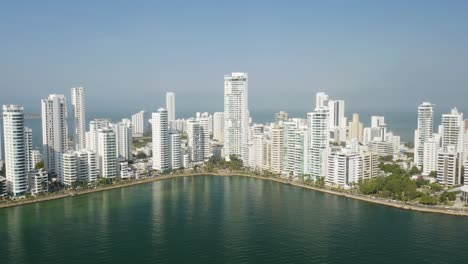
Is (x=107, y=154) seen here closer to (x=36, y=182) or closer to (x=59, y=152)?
(x=59, y=152)

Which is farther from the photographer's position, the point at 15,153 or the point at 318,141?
the point at 318,141

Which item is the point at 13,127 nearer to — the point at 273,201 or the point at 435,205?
the point at 273,201

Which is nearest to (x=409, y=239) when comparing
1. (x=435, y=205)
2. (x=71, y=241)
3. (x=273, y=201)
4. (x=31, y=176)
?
(x=435, y=205)

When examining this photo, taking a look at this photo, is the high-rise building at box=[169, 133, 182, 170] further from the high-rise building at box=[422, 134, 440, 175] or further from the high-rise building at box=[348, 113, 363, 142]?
the high-rise building at box=[348, 113, 363, 142]

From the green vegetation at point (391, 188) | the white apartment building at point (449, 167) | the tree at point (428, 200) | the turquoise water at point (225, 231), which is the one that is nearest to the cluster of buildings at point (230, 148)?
the white apartment building at point (449, 167)

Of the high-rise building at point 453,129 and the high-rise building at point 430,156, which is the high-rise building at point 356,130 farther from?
the high-rise building at point 430,156

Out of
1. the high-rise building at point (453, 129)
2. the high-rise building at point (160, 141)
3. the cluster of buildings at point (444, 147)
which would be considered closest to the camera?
the cluster of buildings at point (444, 147)

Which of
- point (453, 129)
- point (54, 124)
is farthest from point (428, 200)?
point (54, 124)

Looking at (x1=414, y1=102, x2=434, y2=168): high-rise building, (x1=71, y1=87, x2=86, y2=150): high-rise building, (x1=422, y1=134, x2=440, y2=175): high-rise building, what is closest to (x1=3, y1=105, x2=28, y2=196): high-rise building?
(x1=71, y1=87, x2=86, y2=150): high-rise building
